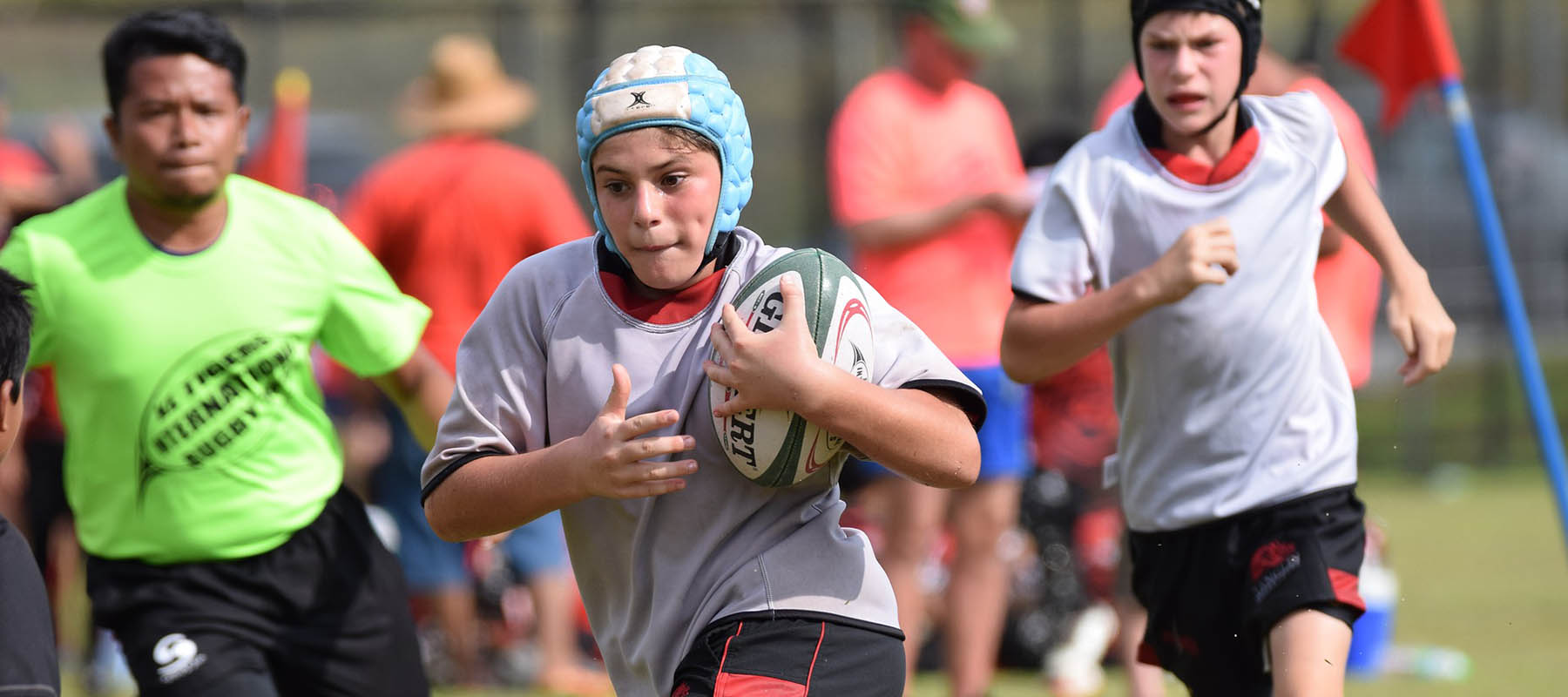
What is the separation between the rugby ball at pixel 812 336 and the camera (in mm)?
2773

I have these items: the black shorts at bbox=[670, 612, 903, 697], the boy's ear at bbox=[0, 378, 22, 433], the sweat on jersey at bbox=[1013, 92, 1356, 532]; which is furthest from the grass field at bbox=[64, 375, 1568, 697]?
the boy's ear at bbox=[0, 378, 22, 433]

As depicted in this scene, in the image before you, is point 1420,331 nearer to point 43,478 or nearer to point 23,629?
point 23,629

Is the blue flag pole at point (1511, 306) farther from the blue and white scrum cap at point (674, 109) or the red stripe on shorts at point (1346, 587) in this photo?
the blue and white scrum cap at point (674, 109)

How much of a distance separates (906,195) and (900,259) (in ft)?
0.79

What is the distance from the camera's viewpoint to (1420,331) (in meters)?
3.70

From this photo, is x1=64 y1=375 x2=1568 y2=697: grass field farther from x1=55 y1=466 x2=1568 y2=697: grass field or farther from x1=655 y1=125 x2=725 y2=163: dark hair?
x1=655 y1=125 x2=725 y2=163: dark hair

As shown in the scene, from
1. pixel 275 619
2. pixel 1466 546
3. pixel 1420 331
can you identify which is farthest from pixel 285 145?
pixel 1466 546

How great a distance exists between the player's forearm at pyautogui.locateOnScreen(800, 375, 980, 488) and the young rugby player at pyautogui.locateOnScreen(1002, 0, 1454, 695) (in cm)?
78

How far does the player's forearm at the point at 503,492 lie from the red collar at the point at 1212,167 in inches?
64.6

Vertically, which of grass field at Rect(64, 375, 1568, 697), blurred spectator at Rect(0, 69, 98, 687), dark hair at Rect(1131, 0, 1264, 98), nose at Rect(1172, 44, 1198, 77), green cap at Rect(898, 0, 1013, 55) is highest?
green cap at Rect(898, 0, 1013, 55)

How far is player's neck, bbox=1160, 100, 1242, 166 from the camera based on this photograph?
151 inches

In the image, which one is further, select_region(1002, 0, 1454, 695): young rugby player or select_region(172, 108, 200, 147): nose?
select_region(172, 108, 200, 147): nose

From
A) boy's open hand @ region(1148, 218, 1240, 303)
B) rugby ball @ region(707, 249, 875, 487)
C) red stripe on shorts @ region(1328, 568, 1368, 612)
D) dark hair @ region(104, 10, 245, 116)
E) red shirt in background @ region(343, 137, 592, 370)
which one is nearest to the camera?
rugby ball @ region(707, 249, 875, 487)

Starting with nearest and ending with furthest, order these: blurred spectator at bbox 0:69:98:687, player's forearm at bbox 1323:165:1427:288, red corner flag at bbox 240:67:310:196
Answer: player's forearm at bbox 1323:165:1427:288
blurred spectator at bbox 0:69:98:687
red corner flag at bbox 240:67:310:196
